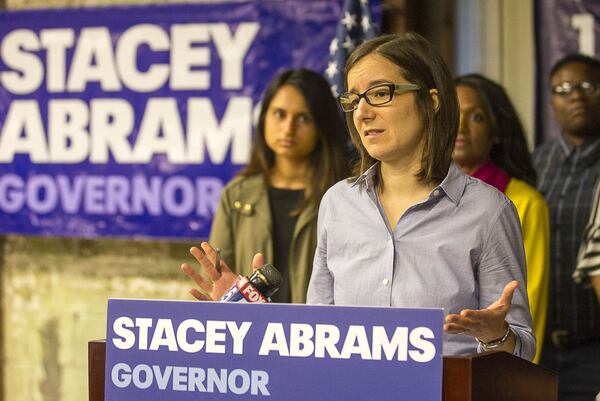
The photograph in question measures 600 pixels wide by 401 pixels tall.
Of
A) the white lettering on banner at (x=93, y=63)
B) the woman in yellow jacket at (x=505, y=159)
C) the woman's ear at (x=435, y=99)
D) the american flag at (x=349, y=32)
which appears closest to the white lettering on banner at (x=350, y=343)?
the woman's ear at (x=435, y=99)

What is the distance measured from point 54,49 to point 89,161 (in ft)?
1.79

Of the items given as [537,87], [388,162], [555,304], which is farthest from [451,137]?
[537,87]

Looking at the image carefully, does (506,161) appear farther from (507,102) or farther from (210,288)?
(210,288)

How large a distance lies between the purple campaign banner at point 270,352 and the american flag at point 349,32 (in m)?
2.54

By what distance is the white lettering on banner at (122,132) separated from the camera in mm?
4539

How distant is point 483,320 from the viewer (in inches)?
67.0

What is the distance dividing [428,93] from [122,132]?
289 centimetres

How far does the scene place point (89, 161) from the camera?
15.6ft

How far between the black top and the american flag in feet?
2.55

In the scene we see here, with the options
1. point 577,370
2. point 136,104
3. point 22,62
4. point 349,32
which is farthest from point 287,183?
point 22,62

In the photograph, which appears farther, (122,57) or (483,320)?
(122,57)

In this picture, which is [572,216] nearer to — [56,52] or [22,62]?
[56,52]

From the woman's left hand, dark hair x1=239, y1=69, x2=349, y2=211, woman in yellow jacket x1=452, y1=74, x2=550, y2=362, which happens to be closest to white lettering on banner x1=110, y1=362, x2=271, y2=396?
the woman's left hand

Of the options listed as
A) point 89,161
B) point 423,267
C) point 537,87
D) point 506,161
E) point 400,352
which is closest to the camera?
point 400,352
